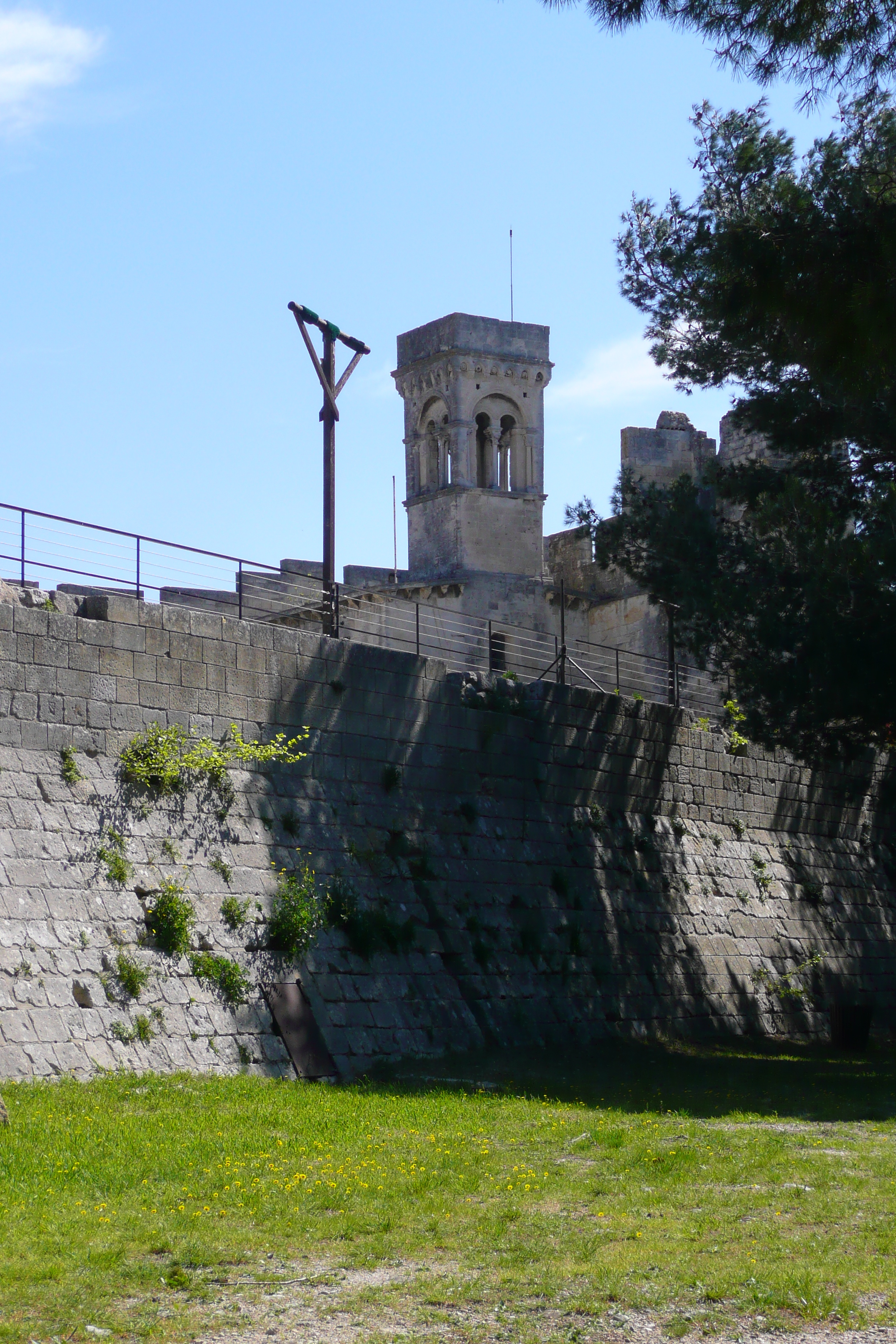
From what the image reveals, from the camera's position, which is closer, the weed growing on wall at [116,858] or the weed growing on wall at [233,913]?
the weed growing on wall at [116,858]

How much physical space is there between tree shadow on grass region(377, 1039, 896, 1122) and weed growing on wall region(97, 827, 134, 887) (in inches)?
101

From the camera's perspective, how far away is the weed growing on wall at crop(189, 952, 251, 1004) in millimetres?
11547

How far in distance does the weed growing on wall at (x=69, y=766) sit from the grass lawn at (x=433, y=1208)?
2.30m

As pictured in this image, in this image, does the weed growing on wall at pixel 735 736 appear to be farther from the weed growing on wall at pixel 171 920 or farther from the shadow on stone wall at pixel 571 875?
the weed growing on wall at pixel 171 920

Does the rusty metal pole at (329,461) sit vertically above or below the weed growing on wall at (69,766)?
above

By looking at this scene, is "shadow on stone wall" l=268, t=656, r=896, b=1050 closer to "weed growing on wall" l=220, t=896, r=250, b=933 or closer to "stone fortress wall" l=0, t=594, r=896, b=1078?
"stone fortress wall" l=0, t=594, r=896, b=1078

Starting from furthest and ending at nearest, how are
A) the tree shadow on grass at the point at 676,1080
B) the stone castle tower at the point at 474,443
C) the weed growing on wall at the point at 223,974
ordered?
the stone castle tower at the point at 474,443 < the weed growing on wall at the point at 223,974 < the tree shadow on grass at the point at 676,1080

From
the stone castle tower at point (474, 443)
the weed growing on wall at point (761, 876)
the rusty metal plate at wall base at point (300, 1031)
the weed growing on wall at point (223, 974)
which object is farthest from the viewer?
the stone castle tower at point (474, 443)

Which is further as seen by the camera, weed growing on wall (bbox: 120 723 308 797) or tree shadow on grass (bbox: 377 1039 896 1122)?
weed growing on wall (bbox: 120 723 308 797)

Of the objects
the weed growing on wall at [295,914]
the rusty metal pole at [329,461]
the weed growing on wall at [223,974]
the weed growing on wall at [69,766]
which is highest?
the rusty metal pole at [329,461]

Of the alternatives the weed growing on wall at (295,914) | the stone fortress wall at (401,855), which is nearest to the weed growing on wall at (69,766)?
the stone fortress wall at (401,855)

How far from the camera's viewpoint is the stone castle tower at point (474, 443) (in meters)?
35.4

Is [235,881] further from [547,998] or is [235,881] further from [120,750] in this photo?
[547,998]

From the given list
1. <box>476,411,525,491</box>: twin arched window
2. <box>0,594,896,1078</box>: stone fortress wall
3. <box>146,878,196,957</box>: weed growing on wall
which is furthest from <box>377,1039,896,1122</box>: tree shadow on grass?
<box>476,411,525,491</box>: twin arched window
